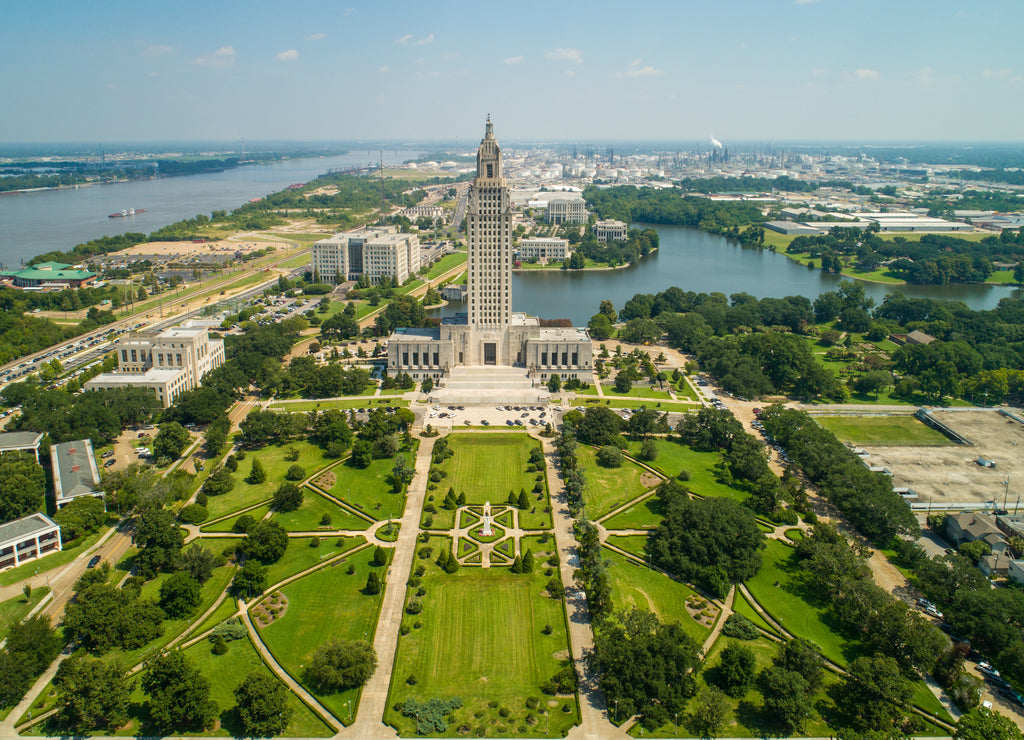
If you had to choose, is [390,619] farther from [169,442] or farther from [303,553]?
[169,442]

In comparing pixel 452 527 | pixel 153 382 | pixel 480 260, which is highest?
pixel 480 260

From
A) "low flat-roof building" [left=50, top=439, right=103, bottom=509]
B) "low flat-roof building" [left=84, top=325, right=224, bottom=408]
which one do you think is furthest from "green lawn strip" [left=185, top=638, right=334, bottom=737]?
"low flat-roof building" [left=84, top=325, right=224, bottom=408]

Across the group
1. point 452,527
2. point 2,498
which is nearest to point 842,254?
point 452,527

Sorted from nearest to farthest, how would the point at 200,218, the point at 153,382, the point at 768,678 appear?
the point at 768,678
the point at 153,382
the point at 200,218

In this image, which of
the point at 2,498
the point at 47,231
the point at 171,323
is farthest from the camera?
the point at 47,231

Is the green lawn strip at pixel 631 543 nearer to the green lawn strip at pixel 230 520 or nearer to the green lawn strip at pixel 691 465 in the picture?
the green lawn strip at pixel 691 465

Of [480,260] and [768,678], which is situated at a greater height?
[480,260]

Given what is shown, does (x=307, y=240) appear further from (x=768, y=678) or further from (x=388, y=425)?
(x=768, y=678)
